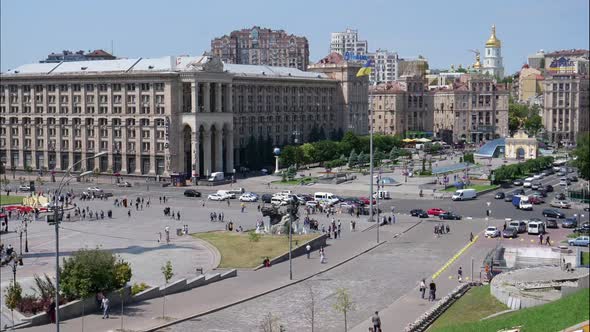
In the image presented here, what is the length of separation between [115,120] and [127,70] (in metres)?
6.44

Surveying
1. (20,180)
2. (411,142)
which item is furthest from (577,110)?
(20,180)

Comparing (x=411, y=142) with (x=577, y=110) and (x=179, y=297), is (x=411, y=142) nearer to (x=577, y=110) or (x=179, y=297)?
(x=577, y=110)

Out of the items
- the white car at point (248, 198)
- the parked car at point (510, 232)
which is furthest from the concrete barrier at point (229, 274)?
the white car at point (248, 198)

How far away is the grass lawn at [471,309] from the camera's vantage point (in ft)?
112

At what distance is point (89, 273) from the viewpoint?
122ft

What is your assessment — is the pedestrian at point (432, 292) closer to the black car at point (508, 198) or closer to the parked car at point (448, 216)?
the parked car at point (448, 216)

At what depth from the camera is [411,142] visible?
15638 cm

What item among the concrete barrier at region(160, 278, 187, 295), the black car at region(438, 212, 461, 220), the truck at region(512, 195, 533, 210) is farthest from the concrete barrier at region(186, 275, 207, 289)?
the truck at region(512, 195, 533, 210)

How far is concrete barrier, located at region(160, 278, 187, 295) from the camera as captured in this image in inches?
1609

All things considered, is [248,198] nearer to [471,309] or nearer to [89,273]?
[89,273]

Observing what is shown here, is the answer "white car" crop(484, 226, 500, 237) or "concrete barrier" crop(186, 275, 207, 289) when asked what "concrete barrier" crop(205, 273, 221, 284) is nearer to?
"concrete barrier" crop(186, 275, 207, 289)

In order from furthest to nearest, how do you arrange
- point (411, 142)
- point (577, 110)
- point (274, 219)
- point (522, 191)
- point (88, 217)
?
1. point (577, 110)
2. point (411, 142)
3. point (522, 191)
4. point (88, 217)
5. point (274, 219)

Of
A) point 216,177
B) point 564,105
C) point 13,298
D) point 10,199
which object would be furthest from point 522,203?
point 564,105

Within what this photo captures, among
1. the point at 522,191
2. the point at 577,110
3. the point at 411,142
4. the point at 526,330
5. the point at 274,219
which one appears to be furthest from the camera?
the point at 577,110
